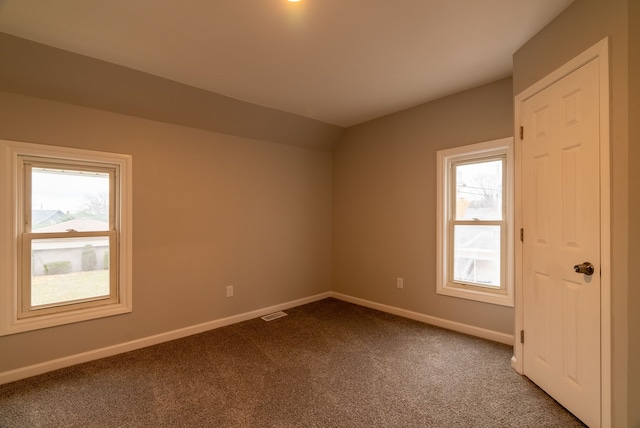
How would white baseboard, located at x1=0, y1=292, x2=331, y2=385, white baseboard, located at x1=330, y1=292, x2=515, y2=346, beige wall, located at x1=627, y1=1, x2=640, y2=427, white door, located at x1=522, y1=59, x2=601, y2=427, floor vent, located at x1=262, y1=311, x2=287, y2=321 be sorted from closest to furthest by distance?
beige wall, located at x1=627, y1=1, x2=640, y2=427 < white door, located at x1=522, y1=59, x2=601, y2=427 < white baseboard, located at x1=0, y1=292, x2=331, y2=385 < white baseboard, located at x1=330, y1=292, x2=515, y2=346 < floor vent, located at x1=262, y1=311, x2=287, y2=321

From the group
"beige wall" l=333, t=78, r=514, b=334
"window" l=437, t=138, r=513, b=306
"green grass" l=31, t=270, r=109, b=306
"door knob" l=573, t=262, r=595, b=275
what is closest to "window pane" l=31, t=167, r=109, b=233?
"green grass" l=31, t=270, r=109, b=306

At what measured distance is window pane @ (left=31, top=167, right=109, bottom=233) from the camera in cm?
238

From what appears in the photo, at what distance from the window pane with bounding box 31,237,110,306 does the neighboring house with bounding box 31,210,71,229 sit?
0.44ft

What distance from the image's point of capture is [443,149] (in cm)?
313

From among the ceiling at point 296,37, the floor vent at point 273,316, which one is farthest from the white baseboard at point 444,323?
the ceiling at point 296,37

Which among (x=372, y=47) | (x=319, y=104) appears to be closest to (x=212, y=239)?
(x=319, y=104)

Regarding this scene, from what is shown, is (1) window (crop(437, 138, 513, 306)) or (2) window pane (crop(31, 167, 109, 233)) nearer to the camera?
(2) window pane (crop(31, 167, 109, 233))

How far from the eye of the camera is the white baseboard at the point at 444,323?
108 inches

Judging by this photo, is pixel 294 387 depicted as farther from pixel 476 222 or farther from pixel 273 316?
pixel 476 222

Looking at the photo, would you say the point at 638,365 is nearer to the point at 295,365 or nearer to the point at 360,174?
the point at 295,365

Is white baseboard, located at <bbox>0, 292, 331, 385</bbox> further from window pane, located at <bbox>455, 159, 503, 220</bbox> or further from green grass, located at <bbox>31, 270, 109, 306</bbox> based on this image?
window pane, located at <bbox>455, 159, 503, 220</bbox>

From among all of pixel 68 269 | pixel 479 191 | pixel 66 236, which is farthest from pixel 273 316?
pixel 479 191

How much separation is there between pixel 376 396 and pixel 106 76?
10.5ft

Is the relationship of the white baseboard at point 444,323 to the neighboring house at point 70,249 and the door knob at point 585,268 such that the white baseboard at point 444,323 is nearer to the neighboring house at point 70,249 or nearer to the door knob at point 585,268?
the door knob at point 585,268
